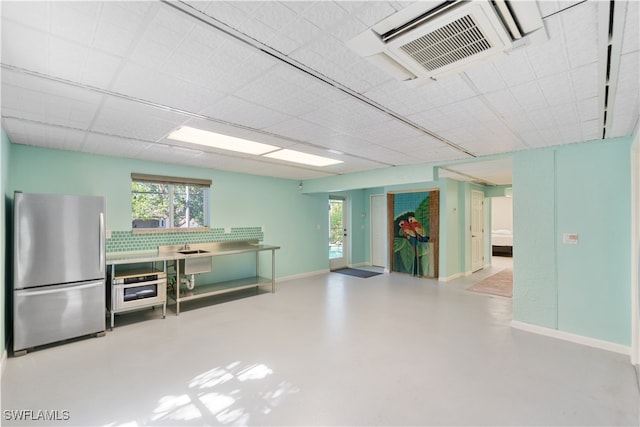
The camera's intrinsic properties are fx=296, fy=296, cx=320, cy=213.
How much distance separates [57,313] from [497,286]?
710 centimetres

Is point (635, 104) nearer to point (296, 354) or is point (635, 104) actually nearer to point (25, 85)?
point (296, 354)

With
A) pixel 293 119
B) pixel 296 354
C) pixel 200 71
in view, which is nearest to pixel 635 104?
pixel 293 119

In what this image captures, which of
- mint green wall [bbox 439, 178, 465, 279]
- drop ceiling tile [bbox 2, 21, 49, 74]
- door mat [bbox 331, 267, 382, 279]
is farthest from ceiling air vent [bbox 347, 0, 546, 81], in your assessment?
door mat [bbox 331, 267, 382, 279]

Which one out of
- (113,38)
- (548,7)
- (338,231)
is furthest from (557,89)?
(338,231)

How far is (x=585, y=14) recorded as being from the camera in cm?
129

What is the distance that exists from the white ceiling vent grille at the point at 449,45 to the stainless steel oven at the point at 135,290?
13.6 ft

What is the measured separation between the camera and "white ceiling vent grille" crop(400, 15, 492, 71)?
54.3 inches

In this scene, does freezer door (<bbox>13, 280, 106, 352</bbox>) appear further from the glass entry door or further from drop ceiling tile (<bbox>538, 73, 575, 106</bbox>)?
the glass entry door

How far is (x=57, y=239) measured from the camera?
3270 millimetres

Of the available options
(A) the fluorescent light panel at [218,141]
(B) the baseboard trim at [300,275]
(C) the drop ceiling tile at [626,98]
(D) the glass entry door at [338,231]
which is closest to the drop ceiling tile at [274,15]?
(C) the drop ceiling tile at [626,98]

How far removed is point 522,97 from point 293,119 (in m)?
1.79

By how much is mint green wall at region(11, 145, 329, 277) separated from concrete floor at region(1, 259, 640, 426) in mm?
1912

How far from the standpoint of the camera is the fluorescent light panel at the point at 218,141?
3.20 metres

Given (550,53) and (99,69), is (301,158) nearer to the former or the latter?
(99,69)
